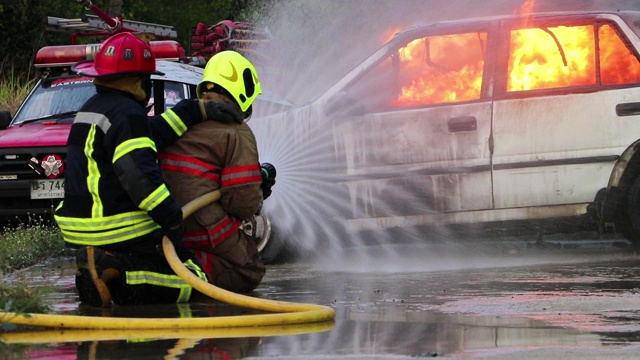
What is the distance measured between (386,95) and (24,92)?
40.3ft

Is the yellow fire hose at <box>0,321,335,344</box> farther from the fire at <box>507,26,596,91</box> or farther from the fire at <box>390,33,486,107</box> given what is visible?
the fire at <box>507,26,596,91</box>

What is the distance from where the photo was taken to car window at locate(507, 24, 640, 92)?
32.8ft

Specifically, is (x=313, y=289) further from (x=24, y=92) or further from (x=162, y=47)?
(x=24, y=92)

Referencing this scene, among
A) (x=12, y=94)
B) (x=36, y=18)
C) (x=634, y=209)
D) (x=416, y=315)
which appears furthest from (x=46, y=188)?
(x=36, y=18)

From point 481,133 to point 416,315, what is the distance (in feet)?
10.8

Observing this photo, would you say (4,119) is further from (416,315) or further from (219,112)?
(416,315)

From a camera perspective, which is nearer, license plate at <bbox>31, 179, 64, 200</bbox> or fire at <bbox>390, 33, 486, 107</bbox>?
fire at <bbox>390, 33, 486, 107</bbox>

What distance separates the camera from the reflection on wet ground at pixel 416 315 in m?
5.71

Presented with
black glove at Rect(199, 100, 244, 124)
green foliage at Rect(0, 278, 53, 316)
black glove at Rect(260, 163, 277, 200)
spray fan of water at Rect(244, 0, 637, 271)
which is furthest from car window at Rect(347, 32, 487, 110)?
green foliage at Rect(0, 278, 53, 316)

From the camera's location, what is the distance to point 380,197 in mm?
9961

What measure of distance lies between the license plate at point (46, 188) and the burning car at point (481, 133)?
10.9 feet

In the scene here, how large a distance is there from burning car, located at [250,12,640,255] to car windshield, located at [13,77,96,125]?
419cm

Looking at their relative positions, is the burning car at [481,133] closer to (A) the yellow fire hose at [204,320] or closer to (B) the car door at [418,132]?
(B) the car door at [418,132]

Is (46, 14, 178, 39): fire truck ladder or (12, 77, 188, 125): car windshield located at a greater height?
(46, 14, 178, 39): fire truck ladder
